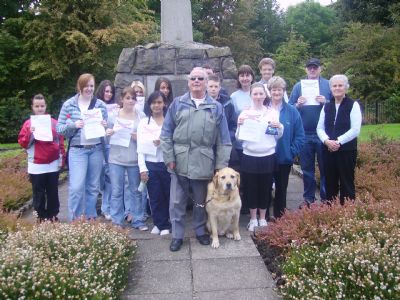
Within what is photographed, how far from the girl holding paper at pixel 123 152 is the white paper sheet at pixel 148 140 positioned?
0.72 ft

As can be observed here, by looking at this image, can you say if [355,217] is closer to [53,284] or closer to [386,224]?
[386,224]

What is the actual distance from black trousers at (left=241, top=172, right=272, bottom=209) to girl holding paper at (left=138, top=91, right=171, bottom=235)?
1046mm

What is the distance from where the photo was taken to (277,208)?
5906mm

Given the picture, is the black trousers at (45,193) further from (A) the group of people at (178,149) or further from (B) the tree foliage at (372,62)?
(B) the tree foliage at (372,62)

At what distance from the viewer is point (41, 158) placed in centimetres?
562

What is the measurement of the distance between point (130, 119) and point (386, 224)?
3340 millimetres

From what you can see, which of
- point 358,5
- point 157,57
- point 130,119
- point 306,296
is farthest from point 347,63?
point 306,296

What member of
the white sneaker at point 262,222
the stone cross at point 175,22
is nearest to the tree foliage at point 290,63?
the stone cross at point 175,22

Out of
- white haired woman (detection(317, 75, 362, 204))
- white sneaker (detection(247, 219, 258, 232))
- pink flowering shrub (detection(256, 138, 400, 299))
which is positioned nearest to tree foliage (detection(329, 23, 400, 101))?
white haired woman (detection(317, 75, 362, 204))

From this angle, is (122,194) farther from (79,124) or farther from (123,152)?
(79,124)

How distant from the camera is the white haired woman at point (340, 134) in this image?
5.49 metres

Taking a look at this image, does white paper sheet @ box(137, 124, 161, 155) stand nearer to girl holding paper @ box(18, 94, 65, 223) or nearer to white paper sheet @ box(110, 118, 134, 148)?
white paper sheet @ box(110, 118, 134, 148)

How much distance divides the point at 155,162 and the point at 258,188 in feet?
4.51

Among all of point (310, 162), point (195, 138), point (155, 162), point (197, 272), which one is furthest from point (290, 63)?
point (197, 272)
